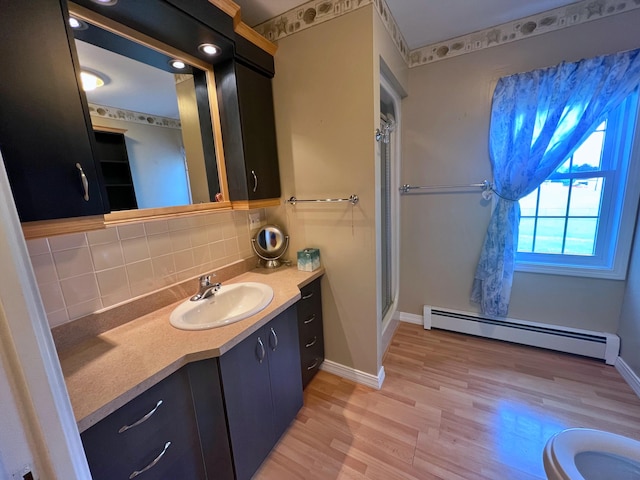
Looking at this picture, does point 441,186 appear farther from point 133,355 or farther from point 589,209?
point 133,355

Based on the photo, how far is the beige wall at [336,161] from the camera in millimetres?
1428

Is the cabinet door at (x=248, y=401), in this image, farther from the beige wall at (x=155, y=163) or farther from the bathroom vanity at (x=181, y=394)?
the beige wall at (x=155, y=163)

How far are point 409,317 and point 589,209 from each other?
1617mm

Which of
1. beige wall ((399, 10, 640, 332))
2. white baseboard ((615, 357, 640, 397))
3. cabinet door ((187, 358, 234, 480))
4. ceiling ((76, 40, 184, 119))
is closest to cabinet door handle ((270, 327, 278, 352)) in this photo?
cabinet door ((187, 358, 234, 480))

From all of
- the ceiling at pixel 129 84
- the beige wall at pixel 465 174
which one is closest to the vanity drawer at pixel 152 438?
the ceiling at pixel 129 84

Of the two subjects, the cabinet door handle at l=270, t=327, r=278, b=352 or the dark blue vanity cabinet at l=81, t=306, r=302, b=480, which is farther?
the cabinet door handle at l=270, t=327, r=278, b=352

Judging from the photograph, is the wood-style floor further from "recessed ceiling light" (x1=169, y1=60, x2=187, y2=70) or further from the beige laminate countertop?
"recessed ceiling light" (x1=169, y1=60, x2=187, y2=70)

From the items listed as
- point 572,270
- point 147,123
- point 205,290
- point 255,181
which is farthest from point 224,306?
point 572,270

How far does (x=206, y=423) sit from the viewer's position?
1003 mm

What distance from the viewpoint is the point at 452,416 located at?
1.52 meters

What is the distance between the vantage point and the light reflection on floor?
1263mm

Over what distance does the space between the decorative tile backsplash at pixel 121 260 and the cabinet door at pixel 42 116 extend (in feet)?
0.99

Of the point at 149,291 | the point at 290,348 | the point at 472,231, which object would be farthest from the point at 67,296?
the point at 472,231

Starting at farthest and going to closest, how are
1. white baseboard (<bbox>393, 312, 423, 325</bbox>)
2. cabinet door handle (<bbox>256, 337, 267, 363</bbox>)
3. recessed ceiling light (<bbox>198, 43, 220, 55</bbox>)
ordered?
1. white baseboard (<bbox>393, 312, 423, 325</bbox>)
2. recessed ceiling light (<bbox>198, 43, 220, 55</bbox>)
3. cabinet door handle (<bbox>256, 337, 267, 363</bbox>)
